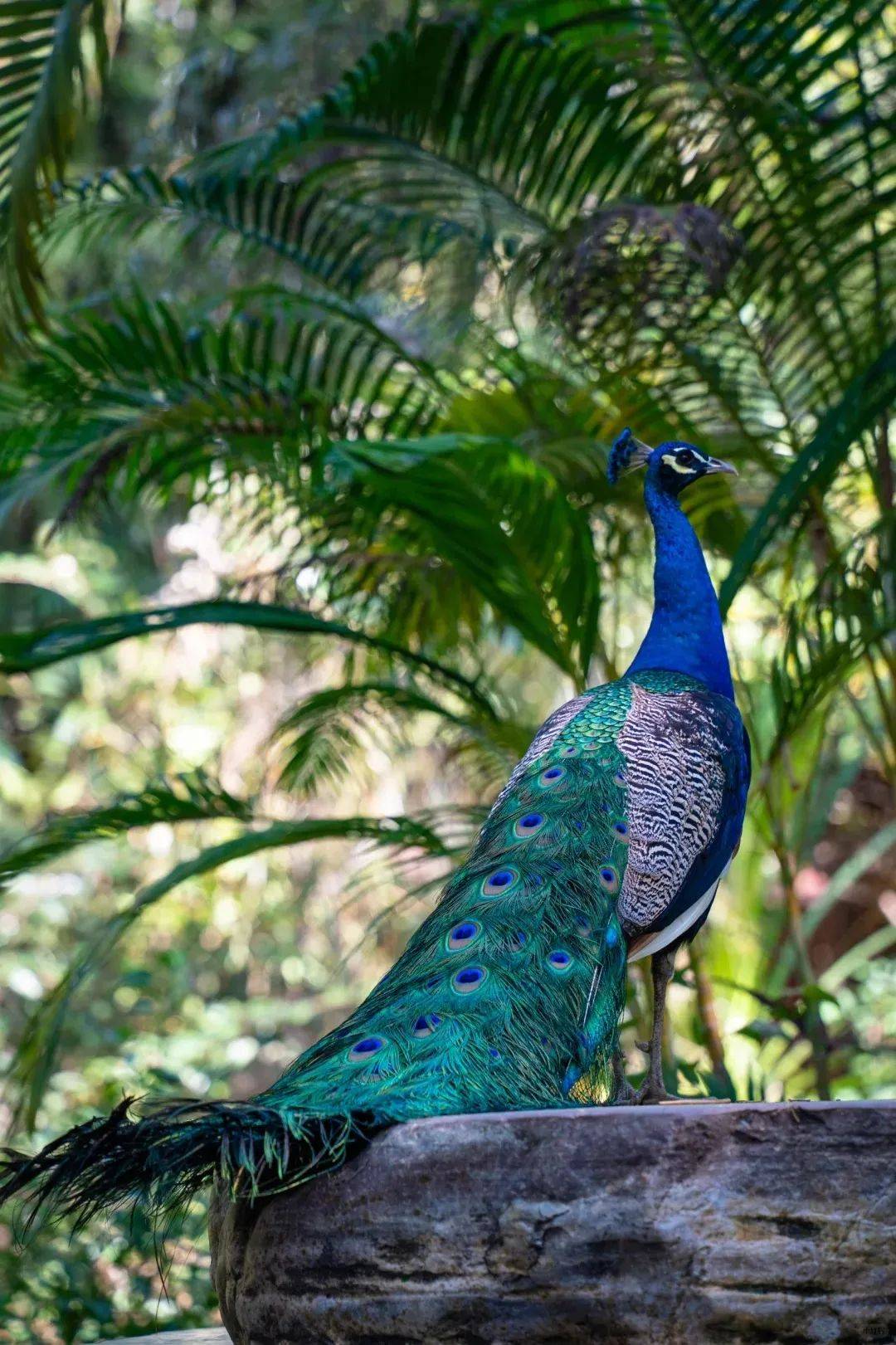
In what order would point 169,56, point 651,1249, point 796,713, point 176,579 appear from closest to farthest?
point 651,1249
point 796,713
point 176,579
point 169,56

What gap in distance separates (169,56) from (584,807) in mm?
9318

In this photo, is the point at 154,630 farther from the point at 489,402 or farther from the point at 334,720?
the point at 489,402

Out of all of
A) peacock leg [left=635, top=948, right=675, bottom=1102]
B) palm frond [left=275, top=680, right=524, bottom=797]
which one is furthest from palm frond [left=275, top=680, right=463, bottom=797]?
peacock leg [left=635, top=948, right=675, bottom=1102]

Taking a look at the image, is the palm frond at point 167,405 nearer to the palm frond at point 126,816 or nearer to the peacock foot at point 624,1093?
the palm frond at point 126,816

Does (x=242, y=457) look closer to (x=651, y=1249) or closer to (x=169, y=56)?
A: (x=651, y=1249)

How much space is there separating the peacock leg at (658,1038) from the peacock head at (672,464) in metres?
1.33

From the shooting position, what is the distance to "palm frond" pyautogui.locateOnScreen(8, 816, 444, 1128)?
4195 millimetres

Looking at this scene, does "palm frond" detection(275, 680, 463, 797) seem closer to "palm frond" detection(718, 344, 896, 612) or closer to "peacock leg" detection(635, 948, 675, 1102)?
"peacock leg" detection(635, 948, 675, 1102)

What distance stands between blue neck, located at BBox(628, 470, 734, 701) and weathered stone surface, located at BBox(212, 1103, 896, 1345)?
183 cm

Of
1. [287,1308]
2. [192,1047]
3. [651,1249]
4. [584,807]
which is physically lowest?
[192,1047]

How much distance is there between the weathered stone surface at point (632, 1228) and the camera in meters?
2.22

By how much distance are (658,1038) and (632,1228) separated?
1144 mm

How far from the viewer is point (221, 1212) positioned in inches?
101

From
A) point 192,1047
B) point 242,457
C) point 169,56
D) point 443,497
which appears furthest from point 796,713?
point 169,56
